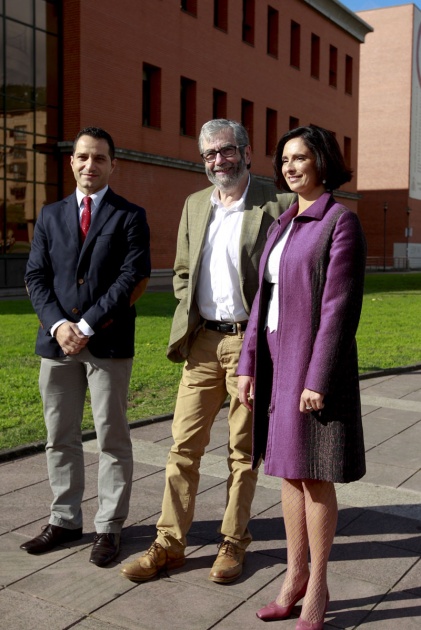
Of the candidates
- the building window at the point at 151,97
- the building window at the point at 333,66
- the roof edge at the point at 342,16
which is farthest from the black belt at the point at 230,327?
the building window at the point at 333,66

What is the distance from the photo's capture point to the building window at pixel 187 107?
32344mm

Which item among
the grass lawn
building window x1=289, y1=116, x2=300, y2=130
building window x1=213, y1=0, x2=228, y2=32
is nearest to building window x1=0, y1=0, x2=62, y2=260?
the grass lawn

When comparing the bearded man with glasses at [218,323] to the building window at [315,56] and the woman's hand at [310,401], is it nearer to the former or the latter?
the woman's hand at [310,401]

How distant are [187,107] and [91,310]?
29508 millimetres

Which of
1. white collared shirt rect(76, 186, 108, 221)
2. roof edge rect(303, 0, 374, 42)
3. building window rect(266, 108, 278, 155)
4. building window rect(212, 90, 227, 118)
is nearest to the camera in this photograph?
white collared shirt rect(76, 186, 108, 221)

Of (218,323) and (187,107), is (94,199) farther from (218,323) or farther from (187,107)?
(187,107)

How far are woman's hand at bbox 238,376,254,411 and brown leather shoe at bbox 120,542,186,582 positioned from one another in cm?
87

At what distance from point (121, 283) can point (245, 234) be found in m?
0.67

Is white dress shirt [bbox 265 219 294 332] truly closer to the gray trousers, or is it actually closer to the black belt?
the black belt

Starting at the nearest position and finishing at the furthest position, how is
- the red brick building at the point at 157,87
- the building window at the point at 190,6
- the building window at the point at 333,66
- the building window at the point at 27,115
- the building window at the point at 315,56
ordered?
the building window at the point at 27,115 → the red brick building at the point at 157,87 → the building window at the point at 190,6 → the building window at the point at 315,56 → the building window at the point at 333,66

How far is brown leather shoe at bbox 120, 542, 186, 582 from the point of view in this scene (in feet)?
13.1

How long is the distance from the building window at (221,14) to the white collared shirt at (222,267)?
1242 inches

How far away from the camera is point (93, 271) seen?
14.0ft

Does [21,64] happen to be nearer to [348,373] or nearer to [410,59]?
[348,373]
